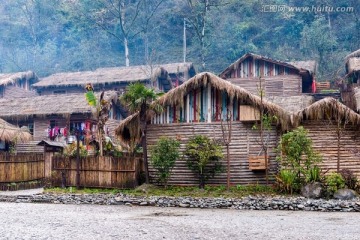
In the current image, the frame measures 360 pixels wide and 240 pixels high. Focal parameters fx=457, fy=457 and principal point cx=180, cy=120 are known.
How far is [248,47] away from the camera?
49.2 m

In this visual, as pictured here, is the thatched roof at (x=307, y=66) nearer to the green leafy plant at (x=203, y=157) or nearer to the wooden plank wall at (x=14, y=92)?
the green leafy plant at (x=203, y=157)

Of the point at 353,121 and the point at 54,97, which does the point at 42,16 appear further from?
the point at 353,121

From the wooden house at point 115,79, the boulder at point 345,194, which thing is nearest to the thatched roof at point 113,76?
the wooden house at point 115,79

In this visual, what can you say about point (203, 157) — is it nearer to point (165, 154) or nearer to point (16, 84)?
point (165, 154)

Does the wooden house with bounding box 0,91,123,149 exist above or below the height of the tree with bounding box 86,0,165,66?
below

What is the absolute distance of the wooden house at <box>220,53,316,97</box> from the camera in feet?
105

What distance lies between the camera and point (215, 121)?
19.5 m

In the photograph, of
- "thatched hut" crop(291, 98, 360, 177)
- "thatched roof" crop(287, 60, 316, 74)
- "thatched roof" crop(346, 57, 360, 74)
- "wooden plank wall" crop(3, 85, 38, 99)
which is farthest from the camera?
"wooden plank wall" crop(3, 85, 38, 99)

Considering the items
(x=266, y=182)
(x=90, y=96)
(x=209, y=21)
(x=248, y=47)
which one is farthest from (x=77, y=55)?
(x=266, y=182)

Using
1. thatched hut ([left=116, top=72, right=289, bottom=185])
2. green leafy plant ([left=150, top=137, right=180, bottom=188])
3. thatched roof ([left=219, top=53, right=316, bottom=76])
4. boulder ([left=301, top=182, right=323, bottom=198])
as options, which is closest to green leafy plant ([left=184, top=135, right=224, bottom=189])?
green leafy plant ([left=150, top=137, right=180, bottom=188])

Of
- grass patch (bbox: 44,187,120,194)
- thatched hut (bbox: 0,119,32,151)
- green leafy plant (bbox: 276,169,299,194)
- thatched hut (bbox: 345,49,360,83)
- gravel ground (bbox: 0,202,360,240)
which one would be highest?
thatched hut (bbox: 345,49,360,83)

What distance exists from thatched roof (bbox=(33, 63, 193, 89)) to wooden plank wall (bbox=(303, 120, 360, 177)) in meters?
20.4

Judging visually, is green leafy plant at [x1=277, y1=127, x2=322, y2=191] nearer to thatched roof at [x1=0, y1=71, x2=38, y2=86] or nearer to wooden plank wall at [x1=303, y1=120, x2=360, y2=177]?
wooden plank wall at [x1=303, y1=120, x2=360, y2=177]

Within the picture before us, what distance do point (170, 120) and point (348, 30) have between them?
35630 millimetres
